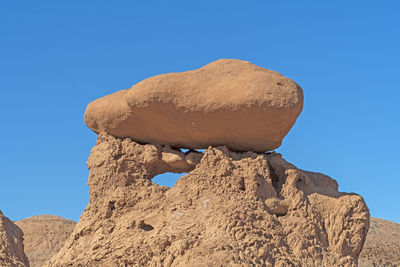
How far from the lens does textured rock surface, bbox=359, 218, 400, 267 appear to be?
2319 centimetres

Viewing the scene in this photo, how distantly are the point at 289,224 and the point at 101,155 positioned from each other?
3.50 meters

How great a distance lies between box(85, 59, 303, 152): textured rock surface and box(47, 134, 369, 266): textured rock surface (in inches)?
11.4

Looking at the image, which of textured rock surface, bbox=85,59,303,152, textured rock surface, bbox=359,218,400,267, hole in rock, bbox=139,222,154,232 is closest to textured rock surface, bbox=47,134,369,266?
hole in rock, bbox=139,222,154,232

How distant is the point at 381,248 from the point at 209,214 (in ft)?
53.4

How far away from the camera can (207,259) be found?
9250 mm

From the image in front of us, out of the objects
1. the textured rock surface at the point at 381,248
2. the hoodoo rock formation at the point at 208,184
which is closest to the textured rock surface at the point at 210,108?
the hoodoo rock formation at the point at 208,184

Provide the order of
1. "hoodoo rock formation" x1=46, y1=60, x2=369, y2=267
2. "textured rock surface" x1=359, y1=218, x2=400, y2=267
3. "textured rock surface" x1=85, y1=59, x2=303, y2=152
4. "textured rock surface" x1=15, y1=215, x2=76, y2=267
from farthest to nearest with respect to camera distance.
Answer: "textured rock surface" x1=359, y1=218, x2=400, y2=267 < "textured rock surface" x1=15, y1=215, x2=76, y2=267 < "textured rock surface" x1=85, y1=59, x2=303, y2=152 < "hoodoo rock formation" x1=46, y1=60, x2=369, y2=267

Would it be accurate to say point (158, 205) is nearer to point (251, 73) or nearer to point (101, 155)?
point (101, 155)

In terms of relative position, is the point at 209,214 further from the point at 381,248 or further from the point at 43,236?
the point at 381,248

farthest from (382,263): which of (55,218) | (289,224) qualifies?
(289,224)

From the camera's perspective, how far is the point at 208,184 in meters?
10.4

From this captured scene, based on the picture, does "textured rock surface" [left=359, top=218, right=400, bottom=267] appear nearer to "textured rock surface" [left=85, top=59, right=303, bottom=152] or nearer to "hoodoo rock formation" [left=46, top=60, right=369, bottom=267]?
"hoodoo rock formation" [left=46, top=60, right=369, bottom=267]

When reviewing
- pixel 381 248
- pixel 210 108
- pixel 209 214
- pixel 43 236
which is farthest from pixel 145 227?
pixel 381 248

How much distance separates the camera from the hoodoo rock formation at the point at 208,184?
32.3ft
